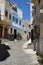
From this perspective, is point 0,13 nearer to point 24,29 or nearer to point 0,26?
point 0,26

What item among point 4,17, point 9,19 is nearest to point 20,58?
point 4,17

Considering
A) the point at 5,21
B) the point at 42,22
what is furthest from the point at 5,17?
the point at 42,22

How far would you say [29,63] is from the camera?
2067 cm

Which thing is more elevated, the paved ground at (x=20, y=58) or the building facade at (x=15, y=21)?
the paved ground at (x=20, y=58)

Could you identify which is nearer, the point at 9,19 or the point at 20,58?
the point at 20,58

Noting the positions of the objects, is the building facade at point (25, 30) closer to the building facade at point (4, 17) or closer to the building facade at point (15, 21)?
the building facade at point (15, 21)

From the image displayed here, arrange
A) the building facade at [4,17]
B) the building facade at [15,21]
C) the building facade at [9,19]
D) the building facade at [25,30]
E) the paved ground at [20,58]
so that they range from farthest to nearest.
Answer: the building facade at [25,30], the building facade at [15,21], the building facade at [9,19], the building facade at [4,17], the paved ground at [20,58]

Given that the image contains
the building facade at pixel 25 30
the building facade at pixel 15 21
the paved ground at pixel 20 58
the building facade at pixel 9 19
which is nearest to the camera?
the paved ground at pixel 20 58

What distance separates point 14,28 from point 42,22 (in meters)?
33.6

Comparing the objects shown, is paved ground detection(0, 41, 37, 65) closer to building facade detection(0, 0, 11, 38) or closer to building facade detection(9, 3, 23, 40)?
building facade detection(0, 0, 11, 38)

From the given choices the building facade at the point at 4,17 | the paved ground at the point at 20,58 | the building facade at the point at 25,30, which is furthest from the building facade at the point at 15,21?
the paved ground at the point at 20,58

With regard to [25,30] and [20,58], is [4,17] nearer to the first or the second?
[25,30]

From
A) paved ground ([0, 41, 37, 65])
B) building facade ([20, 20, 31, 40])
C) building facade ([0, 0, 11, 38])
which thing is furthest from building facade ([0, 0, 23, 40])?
paved ground ([0, 41, 37, 65])

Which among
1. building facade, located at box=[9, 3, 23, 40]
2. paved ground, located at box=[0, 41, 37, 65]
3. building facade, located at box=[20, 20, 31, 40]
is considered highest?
paved ground, located at box=[0, 41, 37, 65]
